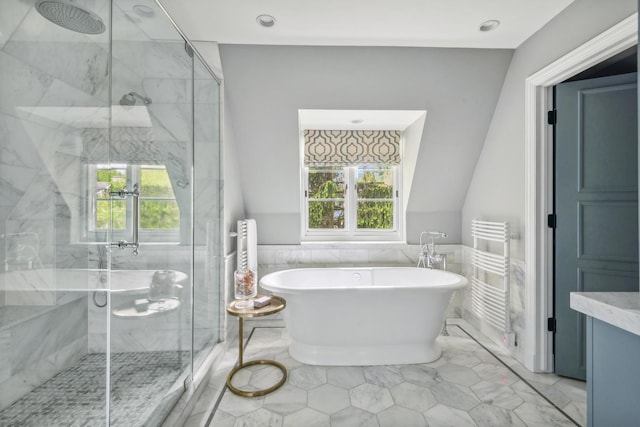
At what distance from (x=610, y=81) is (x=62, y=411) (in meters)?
3.88

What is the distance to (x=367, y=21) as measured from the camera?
2.21m

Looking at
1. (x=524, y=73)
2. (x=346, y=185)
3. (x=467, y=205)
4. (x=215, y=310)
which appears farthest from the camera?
(x=346, y=185)

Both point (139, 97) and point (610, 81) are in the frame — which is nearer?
point (139, 97)

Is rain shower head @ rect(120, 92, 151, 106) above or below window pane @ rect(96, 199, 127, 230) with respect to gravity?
above

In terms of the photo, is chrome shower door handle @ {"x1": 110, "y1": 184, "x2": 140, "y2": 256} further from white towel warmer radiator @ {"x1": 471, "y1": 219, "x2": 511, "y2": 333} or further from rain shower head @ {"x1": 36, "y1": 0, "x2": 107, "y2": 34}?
white towel warmer radiator @ {"x1": 471, "y1": 219, "x2": 511, "y2": 333}

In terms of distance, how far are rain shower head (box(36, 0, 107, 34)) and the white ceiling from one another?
565 mm

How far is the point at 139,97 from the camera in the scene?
1.95 meters

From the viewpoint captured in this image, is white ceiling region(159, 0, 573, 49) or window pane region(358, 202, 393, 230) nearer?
white ceiling region(159, 0, 573, 49)

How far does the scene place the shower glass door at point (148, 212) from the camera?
1758 millimetres

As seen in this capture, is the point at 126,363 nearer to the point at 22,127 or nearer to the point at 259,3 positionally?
the point at 22,127

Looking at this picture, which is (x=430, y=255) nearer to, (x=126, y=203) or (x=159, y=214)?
(x=159, y=214)

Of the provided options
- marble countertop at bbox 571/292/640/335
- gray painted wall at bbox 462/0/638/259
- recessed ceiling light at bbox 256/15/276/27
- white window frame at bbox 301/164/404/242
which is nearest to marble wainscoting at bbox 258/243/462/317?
white window frame at bbox 301/164/404/242

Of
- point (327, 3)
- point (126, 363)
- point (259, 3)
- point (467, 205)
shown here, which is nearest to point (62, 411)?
point (126, 363)

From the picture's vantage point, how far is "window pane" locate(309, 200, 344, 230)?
3762 mm
